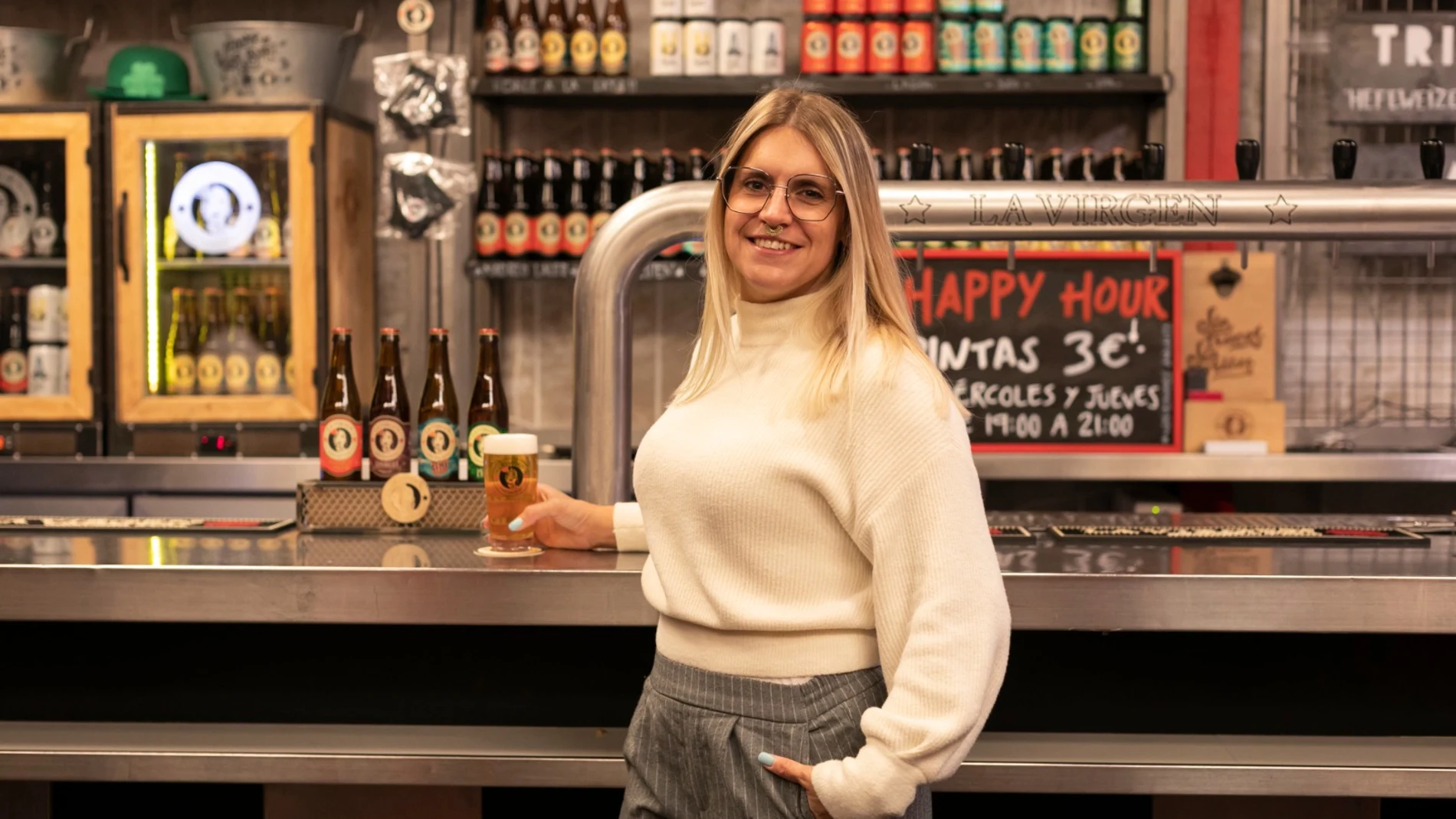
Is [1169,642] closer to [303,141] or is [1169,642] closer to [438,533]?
[438,533]

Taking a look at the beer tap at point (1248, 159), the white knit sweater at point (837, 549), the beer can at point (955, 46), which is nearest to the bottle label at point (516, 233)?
the beer can at point (955, 46)

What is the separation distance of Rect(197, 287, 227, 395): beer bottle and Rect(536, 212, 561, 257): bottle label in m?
0.97

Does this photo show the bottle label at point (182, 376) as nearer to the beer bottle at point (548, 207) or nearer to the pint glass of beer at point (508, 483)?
the beer bottle at point (548, 207)

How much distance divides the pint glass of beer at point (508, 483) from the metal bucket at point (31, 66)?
3.06 meters

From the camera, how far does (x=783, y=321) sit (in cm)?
135

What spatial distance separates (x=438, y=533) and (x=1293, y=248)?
338 cm

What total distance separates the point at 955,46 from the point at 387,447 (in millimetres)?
2512

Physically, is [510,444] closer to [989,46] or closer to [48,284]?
[989,46]

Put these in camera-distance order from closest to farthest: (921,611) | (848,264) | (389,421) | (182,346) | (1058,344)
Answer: (921,611), (848,264), (389,421), (1058,344), (182,346)

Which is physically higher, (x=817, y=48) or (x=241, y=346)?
(x=817, y=48)

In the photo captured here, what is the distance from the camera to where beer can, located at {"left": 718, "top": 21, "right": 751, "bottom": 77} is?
13.4ft

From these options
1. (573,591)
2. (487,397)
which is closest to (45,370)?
(487,397)

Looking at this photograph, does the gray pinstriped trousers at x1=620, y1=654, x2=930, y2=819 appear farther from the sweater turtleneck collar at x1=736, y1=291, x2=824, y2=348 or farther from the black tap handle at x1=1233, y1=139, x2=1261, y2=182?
the black tap handle at x1=1233, y1=139, x2=1261, y2=182

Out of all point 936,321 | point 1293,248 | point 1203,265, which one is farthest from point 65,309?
point 1293,248
